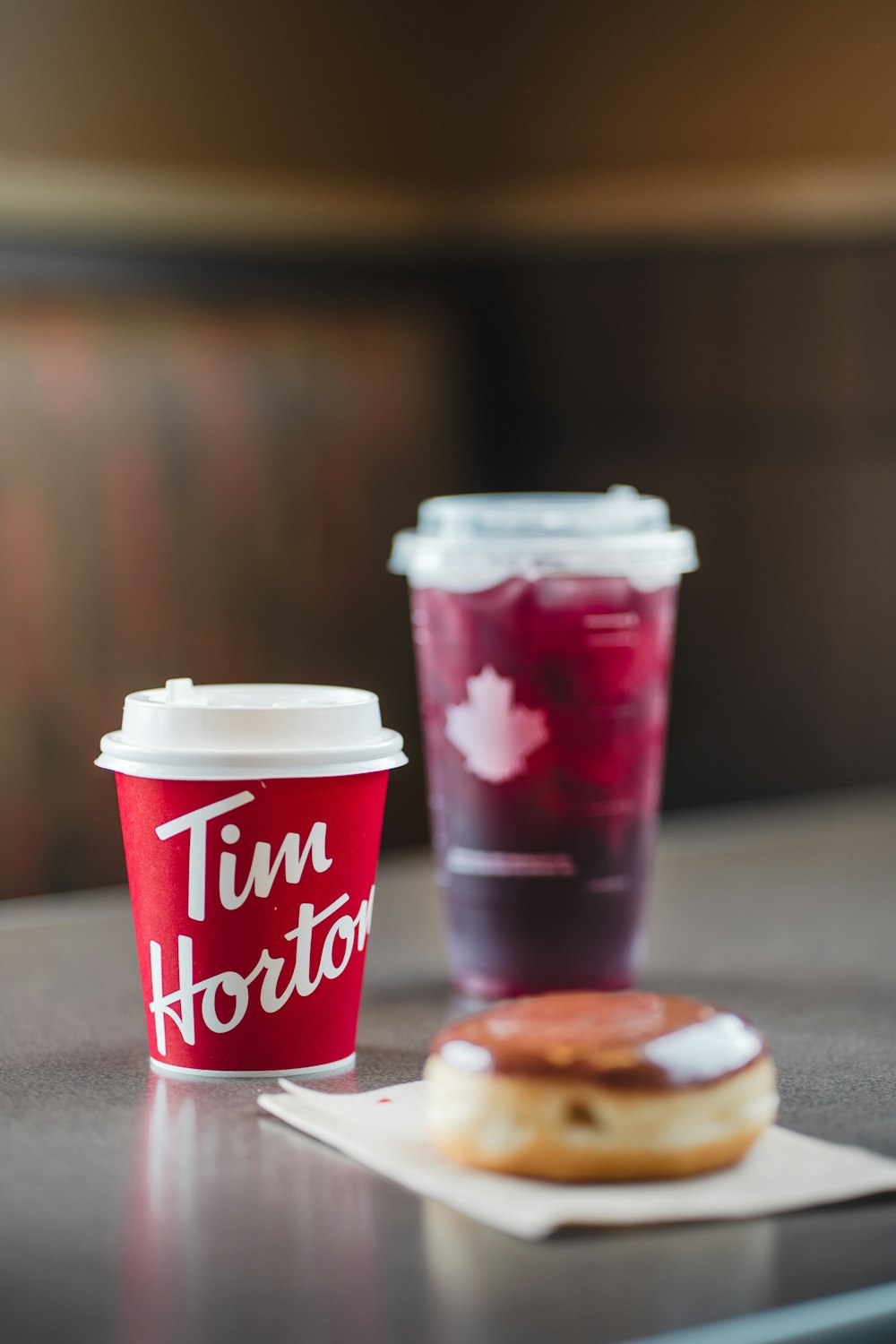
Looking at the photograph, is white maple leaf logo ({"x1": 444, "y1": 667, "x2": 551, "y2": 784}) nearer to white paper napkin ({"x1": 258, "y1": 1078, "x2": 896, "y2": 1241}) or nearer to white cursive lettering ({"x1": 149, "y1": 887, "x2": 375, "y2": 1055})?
white cursive lettering ({"x1": 149, "y1": 887, "x2": 375, "y2": 1055})

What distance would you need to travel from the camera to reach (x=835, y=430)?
9.81 feet

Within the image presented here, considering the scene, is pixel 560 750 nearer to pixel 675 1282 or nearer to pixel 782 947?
pixel 782 947

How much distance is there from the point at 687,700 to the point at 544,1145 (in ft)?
8.46

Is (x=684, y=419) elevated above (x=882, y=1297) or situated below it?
above

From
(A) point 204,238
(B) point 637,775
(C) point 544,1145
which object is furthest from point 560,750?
(A) point 204,238

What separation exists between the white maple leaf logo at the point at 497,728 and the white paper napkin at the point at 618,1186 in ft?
1.07

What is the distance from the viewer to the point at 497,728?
101cm

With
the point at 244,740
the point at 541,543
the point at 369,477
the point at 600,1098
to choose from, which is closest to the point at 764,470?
the point at 369,477

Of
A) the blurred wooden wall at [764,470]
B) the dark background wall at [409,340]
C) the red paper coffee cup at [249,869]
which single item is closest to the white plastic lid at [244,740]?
the red paper coffee cup at [249,869]

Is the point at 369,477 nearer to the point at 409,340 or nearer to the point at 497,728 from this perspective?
the point at 409,340

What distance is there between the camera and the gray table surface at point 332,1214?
20.7 inches

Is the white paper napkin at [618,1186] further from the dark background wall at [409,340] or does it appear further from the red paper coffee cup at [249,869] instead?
the dark background wall at [409,340]

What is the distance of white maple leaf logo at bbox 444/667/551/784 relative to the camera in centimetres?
100

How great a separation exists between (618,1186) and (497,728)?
42cm
